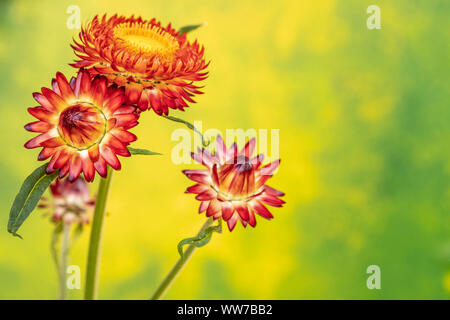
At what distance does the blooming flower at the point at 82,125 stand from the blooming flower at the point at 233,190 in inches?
2.4

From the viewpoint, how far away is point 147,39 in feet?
1.55

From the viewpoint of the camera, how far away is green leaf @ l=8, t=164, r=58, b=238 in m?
0.41

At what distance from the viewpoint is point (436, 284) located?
0.95 m

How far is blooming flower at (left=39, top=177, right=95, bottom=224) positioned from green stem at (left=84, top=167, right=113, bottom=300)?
0.39 ft

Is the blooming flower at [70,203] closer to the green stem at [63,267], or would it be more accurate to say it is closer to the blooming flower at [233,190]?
the green stem at [63,267]

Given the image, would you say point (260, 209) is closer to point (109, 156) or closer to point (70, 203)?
point (109, 156)

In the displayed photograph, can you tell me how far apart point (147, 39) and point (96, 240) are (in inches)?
7.6

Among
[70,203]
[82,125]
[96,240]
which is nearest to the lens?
[82,125]

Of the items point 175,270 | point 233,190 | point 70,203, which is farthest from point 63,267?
point 233,190

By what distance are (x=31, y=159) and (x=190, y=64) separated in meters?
0.52

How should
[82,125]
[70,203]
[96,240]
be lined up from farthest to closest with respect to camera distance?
[70,203], [96,240], [82,125]

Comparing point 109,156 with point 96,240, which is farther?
point 96,240

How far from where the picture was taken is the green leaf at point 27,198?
16.2 inches
